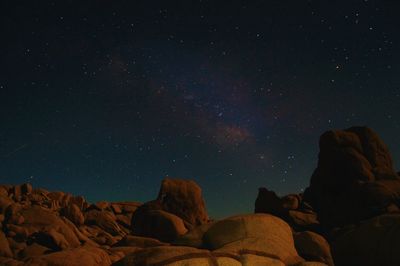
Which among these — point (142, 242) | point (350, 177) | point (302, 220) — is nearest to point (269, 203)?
point (302, 220)

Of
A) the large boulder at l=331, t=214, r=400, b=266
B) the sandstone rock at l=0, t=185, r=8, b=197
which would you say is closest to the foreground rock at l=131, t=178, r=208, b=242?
the large boulder at l=331, t=214, r=400, b=266

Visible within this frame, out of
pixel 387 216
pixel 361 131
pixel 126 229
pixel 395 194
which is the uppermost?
pixel 361 131

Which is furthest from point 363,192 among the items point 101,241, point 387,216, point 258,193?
point 101,241

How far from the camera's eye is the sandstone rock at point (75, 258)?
11516 millimetres

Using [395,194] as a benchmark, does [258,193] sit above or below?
above

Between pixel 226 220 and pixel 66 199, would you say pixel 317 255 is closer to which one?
pixel 226 220

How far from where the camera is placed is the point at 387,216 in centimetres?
1584

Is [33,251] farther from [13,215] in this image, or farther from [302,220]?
[302,220]

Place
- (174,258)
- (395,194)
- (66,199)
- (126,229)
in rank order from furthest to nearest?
(66,199) < (126,229) < (395,194) < (174,258)

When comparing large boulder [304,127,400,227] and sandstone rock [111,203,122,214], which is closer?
large boulder [304,127,400,227]

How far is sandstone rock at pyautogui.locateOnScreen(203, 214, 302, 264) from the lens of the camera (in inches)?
367

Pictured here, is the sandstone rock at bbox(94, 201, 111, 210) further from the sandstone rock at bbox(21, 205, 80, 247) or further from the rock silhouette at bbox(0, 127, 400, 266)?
the sandstone rock at bbox(21, 205, 80, 247)

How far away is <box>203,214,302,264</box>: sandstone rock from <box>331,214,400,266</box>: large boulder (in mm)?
5315

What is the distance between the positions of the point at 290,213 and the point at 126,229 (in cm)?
1901
